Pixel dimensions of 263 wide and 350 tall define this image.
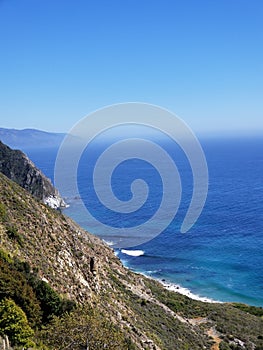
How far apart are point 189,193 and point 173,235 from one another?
105 ft

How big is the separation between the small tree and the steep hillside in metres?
0.53

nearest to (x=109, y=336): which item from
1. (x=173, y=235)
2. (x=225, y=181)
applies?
(x=173, y=235)

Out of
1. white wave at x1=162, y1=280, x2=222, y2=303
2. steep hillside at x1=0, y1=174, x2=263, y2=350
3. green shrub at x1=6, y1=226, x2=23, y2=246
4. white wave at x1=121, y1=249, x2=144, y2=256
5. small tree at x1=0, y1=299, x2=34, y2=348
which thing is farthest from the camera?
white wave at x1=121, y1=249, x2=144, y2=256

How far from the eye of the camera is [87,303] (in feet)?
64.0

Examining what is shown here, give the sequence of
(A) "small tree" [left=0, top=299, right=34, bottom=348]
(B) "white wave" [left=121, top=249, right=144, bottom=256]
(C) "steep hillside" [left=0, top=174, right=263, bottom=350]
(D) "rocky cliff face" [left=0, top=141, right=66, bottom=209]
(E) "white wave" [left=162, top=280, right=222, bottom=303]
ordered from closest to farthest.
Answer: (A) "small tree" [left=0, top=299, right=34, bottom=348]
(C) "steep hillside" [left=0, top=174, right=263, bottom=350]
(E) "white wave" [left=162, top=280, right=222, bottom=303]
(B) "white wave" [left=121, top=249, right=144, bottom=256]
(D) "rocky cliff face" [left=0, top=141, right=66, bottom=209]

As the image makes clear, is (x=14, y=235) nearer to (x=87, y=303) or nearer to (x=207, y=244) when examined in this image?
(x=87, y=303)

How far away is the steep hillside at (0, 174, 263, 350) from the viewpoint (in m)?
15.1

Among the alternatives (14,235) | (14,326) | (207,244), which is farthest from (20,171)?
(14,326)

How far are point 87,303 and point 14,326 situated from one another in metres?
6.96

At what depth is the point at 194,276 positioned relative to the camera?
49500 mm

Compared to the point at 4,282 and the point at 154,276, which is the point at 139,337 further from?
the point at 154,276

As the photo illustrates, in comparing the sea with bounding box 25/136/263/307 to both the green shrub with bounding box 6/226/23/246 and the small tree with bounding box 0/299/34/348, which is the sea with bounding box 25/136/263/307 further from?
the small tree with bounding box 0/299/34/348

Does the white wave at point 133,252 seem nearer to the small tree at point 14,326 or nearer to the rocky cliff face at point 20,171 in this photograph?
the rocky cliff face at point 20,171

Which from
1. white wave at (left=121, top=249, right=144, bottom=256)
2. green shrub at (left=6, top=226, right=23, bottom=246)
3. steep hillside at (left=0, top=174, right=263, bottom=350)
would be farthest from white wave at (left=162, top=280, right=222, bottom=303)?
green shrub at (left=6, top=226, right=23, bottom=246)
